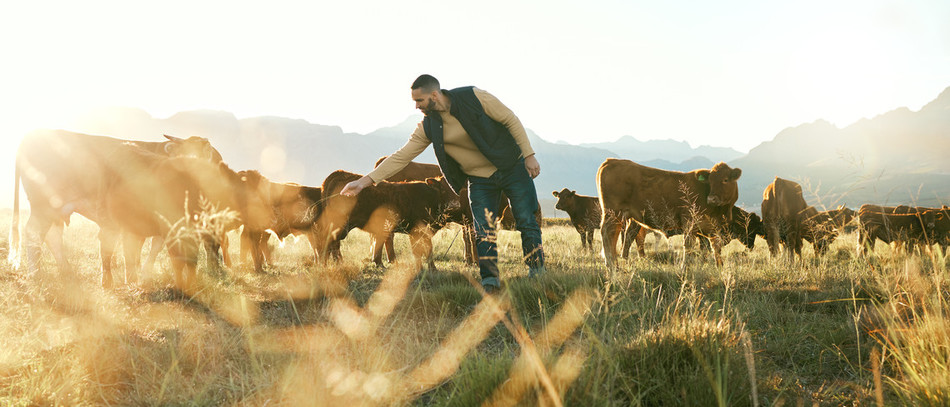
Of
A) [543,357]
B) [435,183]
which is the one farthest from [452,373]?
[435,183]

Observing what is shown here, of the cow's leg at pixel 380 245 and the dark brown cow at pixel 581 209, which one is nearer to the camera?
the cow's leg at pixel 380 245

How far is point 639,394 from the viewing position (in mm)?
2102

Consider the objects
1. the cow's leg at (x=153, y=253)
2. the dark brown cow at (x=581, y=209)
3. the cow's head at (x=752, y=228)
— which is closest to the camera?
the cow's leg at (x=153, y=253)

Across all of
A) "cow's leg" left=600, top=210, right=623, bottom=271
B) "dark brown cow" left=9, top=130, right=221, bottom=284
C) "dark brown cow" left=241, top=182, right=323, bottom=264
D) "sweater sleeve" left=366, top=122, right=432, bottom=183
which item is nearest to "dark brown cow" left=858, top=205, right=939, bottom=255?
"cow's leg" left=600, top=210, right=623, bottom=271

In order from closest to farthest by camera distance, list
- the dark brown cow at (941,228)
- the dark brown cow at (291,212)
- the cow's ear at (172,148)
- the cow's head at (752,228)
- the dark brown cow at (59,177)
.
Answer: the dark brown cow at (59,177) → the cow's ear at (172,148) → the dark brown cow at (291,212) → the dark brown cow at (941,228) → the cow's head at (752,228)

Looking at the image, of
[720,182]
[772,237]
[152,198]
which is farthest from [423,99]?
[772,237]

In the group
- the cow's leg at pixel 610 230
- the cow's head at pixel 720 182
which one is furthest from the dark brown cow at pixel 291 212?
the cow's head at pixel 720 182

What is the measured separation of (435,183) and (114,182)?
179 inches

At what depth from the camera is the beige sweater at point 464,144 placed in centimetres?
548

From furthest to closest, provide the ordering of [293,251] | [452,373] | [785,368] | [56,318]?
[293,251], [56,318], [785,368], [452,373]

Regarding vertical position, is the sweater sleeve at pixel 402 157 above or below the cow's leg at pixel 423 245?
above

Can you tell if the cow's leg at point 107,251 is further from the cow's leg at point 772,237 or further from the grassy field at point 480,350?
the cow's leg at point 772,237

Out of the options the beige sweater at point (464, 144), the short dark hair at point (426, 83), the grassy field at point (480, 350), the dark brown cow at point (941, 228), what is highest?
the short dark hair at point (426, 83)

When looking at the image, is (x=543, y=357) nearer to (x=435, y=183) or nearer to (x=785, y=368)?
(x=785, y=368)
